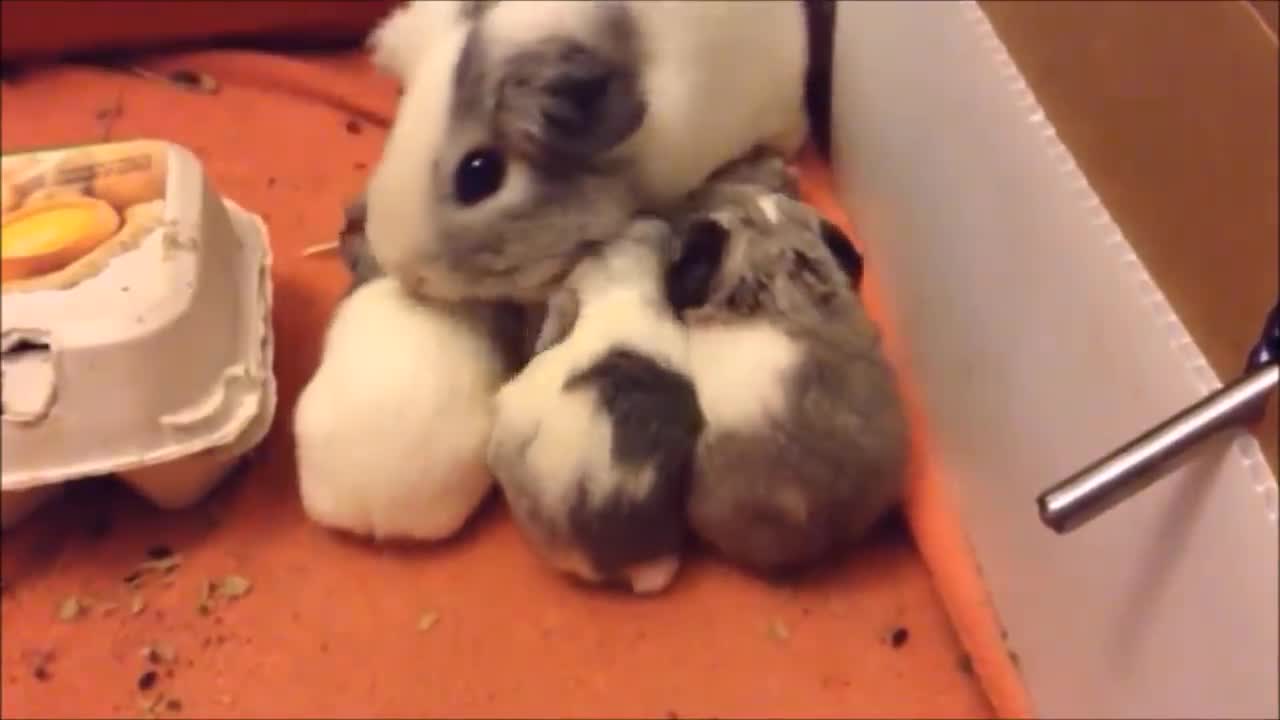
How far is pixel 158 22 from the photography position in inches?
51.2

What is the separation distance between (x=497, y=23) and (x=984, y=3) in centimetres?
29

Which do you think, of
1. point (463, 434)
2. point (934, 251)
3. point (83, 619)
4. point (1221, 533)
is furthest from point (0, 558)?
point (1221, 533)

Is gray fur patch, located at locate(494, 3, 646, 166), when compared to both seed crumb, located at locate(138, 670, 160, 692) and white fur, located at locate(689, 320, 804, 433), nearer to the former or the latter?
white fur, located at locate(689, 320, 804, 433)

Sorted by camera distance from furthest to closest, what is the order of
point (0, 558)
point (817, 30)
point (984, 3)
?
point (817, 30) → point (0, 558) → point (984, 3)

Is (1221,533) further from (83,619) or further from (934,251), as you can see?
(83,619)

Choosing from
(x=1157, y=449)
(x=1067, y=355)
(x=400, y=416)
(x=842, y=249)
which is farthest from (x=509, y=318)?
(x=1157, y=449)

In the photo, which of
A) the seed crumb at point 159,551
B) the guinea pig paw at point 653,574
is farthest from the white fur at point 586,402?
the seed crumb at point 159,551

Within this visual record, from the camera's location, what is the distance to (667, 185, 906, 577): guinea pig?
943 millimetres

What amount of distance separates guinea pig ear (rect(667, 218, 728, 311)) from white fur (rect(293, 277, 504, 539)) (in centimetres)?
12

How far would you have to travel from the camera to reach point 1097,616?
0.79 metres

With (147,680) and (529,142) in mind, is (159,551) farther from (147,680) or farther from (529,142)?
(529,142)

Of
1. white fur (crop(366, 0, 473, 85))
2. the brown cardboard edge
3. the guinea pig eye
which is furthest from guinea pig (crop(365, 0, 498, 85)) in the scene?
the brown cardboard edge

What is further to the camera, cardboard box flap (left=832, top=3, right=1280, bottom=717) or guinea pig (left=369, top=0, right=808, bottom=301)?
guinea pig (left=369, top=0, right=808, bottom=301)

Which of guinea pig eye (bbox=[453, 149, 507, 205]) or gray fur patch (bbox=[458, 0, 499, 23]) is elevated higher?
gray fur patch (bbox=[458, 0, 499, 23])
